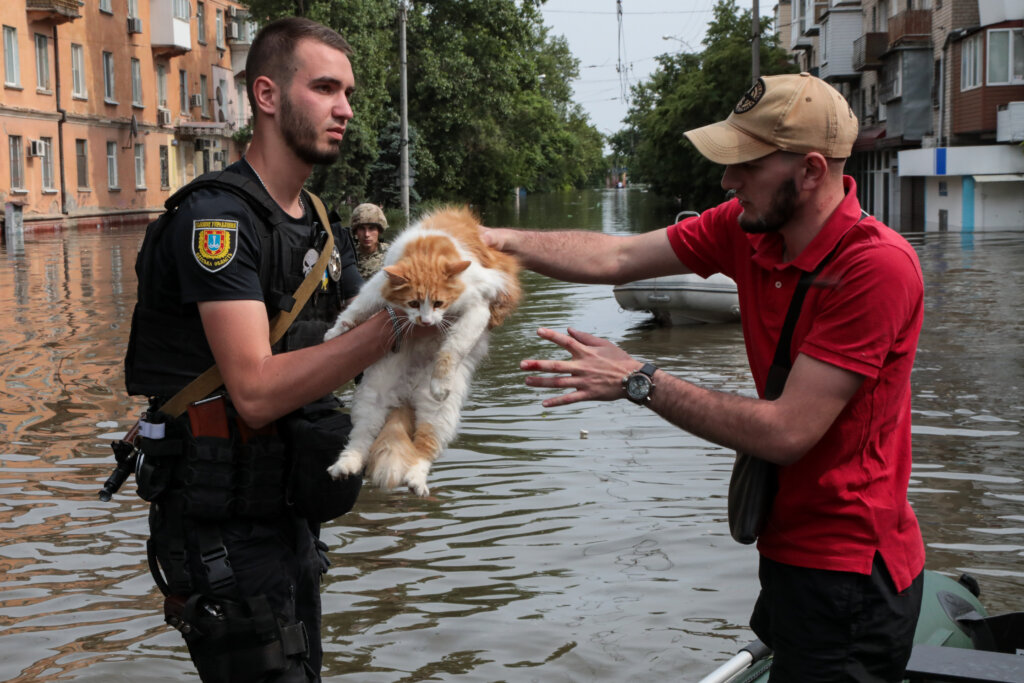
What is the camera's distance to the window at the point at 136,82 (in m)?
47.6

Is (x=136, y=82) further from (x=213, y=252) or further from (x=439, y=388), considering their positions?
(x=213, y=252)

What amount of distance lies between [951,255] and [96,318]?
2039cm

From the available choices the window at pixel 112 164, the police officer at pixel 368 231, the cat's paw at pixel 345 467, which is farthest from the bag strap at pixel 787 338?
the window at pixel 112 164

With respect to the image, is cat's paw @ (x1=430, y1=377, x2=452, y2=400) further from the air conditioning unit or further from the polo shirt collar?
the air conditioning unit

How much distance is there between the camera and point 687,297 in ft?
57.3

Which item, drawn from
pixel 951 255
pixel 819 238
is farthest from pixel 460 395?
pixel 951 255

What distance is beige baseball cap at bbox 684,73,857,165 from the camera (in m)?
3.05

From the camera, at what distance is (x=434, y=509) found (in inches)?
318

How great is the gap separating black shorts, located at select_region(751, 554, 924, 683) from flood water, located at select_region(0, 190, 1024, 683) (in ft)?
5.53

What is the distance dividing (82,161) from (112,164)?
293 cm

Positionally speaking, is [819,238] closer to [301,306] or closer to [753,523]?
[753,523]

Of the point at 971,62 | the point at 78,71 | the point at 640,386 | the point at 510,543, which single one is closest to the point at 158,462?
the point at 640,386

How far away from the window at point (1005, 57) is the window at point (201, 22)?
37.3 m

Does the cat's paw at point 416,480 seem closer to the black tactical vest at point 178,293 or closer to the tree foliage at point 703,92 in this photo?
the black tactical vest at point 178,293
